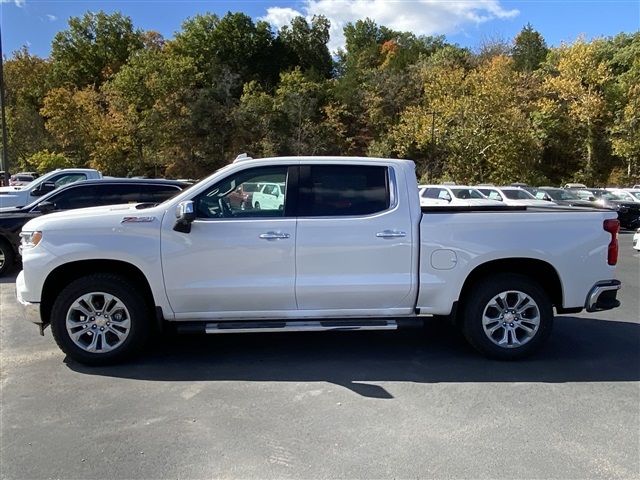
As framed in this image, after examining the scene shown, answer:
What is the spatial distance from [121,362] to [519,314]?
3.79m

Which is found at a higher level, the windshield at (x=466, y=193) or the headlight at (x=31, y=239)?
the windshield at (x=466, y=193)

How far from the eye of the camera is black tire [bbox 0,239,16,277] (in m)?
9.68

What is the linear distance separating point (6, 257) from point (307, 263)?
23.9 ft

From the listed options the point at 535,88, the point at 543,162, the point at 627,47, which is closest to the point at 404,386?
the point at 535,88

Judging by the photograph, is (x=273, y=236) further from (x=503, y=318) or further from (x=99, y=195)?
(x=99, y=195)

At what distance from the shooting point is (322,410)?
13.4ft

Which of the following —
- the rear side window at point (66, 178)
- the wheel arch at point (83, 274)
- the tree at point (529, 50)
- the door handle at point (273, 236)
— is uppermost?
the tree at point (529, 50)

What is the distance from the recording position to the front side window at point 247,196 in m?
5.02

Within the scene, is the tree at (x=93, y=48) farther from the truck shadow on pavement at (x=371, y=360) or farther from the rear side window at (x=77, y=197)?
the truck shadow on pavement at (x=371, y=360)

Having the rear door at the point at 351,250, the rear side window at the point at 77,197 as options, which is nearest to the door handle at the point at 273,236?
the rear door at the point at 351,250

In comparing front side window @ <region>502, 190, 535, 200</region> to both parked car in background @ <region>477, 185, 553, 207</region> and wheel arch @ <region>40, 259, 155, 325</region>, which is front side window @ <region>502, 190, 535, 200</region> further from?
wheel arch @ <region>40, 259, 155, 325</region>

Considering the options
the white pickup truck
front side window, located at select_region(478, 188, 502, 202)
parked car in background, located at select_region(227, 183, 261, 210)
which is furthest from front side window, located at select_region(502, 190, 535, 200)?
parked car in background, located at select_region(227, 183, 261, 210)

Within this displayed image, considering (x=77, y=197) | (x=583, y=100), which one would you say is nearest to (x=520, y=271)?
(x=77, y=197)

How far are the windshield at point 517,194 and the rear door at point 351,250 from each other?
1675 cm
